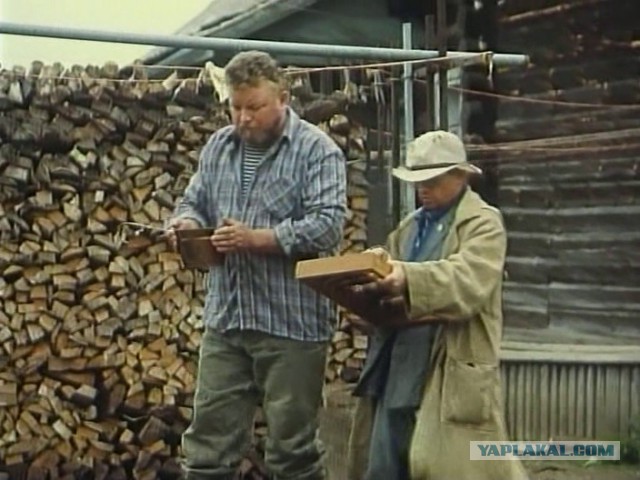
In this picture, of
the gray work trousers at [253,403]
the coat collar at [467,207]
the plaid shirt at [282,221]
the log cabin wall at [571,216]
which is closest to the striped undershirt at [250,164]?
the plaid shirt at [282,221]

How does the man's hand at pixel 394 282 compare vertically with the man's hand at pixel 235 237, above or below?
below

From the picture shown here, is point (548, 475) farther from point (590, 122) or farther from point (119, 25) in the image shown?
point (119, 25)

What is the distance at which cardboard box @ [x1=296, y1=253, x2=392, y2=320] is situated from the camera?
3.89 metres

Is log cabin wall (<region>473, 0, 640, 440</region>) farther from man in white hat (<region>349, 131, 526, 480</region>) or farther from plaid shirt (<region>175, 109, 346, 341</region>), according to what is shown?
man in white hat (<region>349, 131, 526, 480</region>)

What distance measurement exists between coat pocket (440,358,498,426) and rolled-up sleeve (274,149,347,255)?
2.22 feet

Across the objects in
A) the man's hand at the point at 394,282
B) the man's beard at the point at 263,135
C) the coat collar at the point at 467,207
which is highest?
the man's beard at the point at 263,135

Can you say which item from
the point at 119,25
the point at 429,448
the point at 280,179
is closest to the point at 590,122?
the point at 280,179

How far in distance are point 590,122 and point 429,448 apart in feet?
12.3

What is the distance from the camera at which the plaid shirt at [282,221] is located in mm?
4547

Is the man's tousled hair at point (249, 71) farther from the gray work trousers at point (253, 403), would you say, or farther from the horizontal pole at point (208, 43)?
the horizontal pole at point (208, 43)

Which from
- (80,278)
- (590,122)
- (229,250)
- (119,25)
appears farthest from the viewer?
(119,25)

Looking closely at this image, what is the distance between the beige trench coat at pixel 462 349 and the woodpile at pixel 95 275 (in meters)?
2.65

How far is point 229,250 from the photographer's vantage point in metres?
4.48

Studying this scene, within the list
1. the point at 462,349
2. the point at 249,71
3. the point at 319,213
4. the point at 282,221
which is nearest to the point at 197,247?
the point at 282,221
